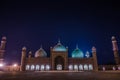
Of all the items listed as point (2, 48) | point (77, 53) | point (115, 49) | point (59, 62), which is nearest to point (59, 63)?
point (59, 62)

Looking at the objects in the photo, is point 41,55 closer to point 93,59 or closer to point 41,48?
point 41,48

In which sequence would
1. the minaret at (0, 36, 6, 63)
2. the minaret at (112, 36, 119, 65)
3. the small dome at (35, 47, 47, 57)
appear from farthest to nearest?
the small dome at (35, 47, 47, 57), the minaret at (112, 36, 119, 65), the minaret at (0, 36, 6, 63)

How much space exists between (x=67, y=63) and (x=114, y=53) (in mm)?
16349

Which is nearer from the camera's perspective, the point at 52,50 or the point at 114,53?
the point at 52,50

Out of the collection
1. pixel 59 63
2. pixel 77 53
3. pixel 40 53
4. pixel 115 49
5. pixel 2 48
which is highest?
pixel 2 48

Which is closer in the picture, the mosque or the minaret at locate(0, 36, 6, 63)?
the mosque

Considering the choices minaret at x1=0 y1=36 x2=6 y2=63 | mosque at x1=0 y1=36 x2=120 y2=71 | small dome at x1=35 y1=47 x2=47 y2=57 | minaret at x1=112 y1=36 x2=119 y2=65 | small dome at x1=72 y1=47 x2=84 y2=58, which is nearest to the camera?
mosque at x1=0 y1=36 x2=120 y2=71

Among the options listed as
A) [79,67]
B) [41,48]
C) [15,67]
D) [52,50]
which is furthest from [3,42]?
[79,67]

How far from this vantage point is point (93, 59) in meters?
38.3

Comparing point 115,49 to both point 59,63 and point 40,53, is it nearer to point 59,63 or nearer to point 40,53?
point 59,63

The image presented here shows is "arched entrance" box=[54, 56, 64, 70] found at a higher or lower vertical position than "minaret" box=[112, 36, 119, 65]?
lower

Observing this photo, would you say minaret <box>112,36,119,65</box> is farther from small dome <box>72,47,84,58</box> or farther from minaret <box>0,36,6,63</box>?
minaret <box>0,36,6,63</box>

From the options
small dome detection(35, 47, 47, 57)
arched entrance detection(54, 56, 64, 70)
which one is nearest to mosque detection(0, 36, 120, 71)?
arched entrance detection(54, 56, 64, 70)

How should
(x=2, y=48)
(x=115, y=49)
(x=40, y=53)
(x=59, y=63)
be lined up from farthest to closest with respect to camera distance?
(x=115, y=49) < (x=40, y=53) < (x=2, y=48) < (x=59, y=63)
